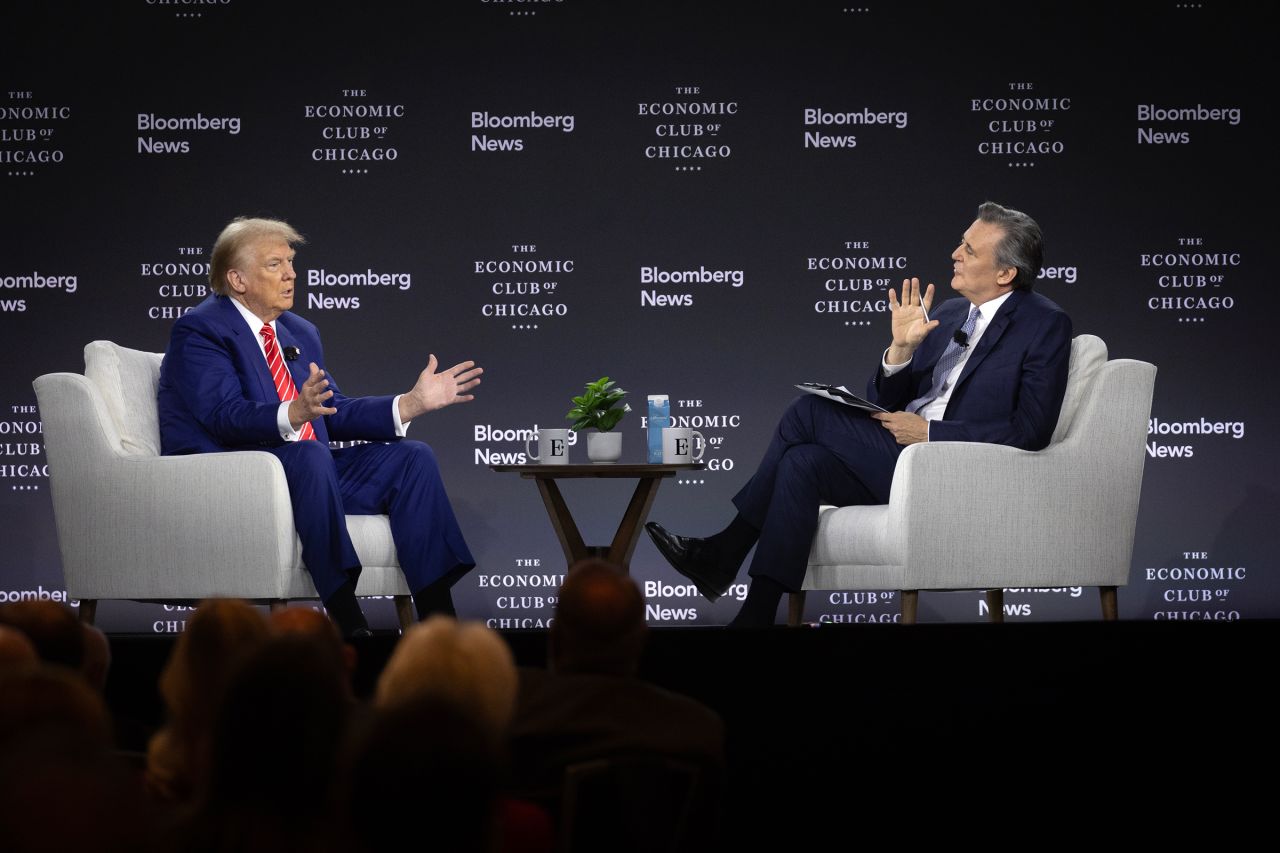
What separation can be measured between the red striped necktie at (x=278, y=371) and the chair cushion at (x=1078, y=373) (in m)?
2.34

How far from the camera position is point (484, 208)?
5.54m

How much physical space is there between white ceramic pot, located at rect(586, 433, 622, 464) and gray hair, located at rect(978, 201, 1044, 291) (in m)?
1.36

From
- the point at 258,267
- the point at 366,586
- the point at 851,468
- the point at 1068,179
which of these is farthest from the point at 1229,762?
the point at 1068,179

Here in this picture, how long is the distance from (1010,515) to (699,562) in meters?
0.95

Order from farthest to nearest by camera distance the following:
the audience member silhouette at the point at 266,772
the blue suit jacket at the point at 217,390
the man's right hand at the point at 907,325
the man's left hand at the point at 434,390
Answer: the man's right hand at the point at 907,325, the man's left hand at the point at 434,390, the blue suit jacket at the point at 217,390, the audience member silhouette at the point at 266,772

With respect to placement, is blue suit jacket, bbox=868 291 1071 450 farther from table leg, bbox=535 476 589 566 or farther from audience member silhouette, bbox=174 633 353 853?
audience member silhouette, bbox=174 633 353 853

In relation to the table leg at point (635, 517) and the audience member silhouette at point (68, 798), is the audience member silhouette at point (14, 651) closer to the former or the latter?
the audience member silhouette at point (68, 798)

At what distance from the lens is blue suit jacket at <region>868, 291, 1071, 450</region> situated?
3990 mm

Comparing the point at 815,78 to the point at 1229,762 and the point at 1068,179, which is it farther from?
the point at 1229,762

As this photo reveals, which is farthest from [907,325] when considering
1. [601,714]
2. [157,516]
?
[601,714]

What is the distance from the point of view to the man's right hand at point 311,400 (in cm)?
379

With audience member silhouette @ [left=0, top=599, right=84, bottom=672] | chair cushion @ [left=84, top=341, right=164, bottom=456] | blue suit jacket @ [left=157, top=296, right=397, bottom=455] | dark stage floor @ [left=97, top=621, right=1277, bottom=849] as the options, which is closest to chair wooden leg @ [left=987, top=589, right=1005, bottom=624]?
dark stage floor @ [left=97, top=621, right=1277, bottom=849]

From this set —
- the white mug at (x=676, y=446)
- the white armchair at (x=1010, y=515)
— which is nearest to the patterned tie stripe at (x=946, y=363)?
the white armchair at (x=1010, y=515)

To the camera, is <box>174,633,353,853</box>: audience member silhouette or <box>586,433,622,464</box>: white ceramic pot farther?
<box>586,433,622,464</box>: white ceramic pot
